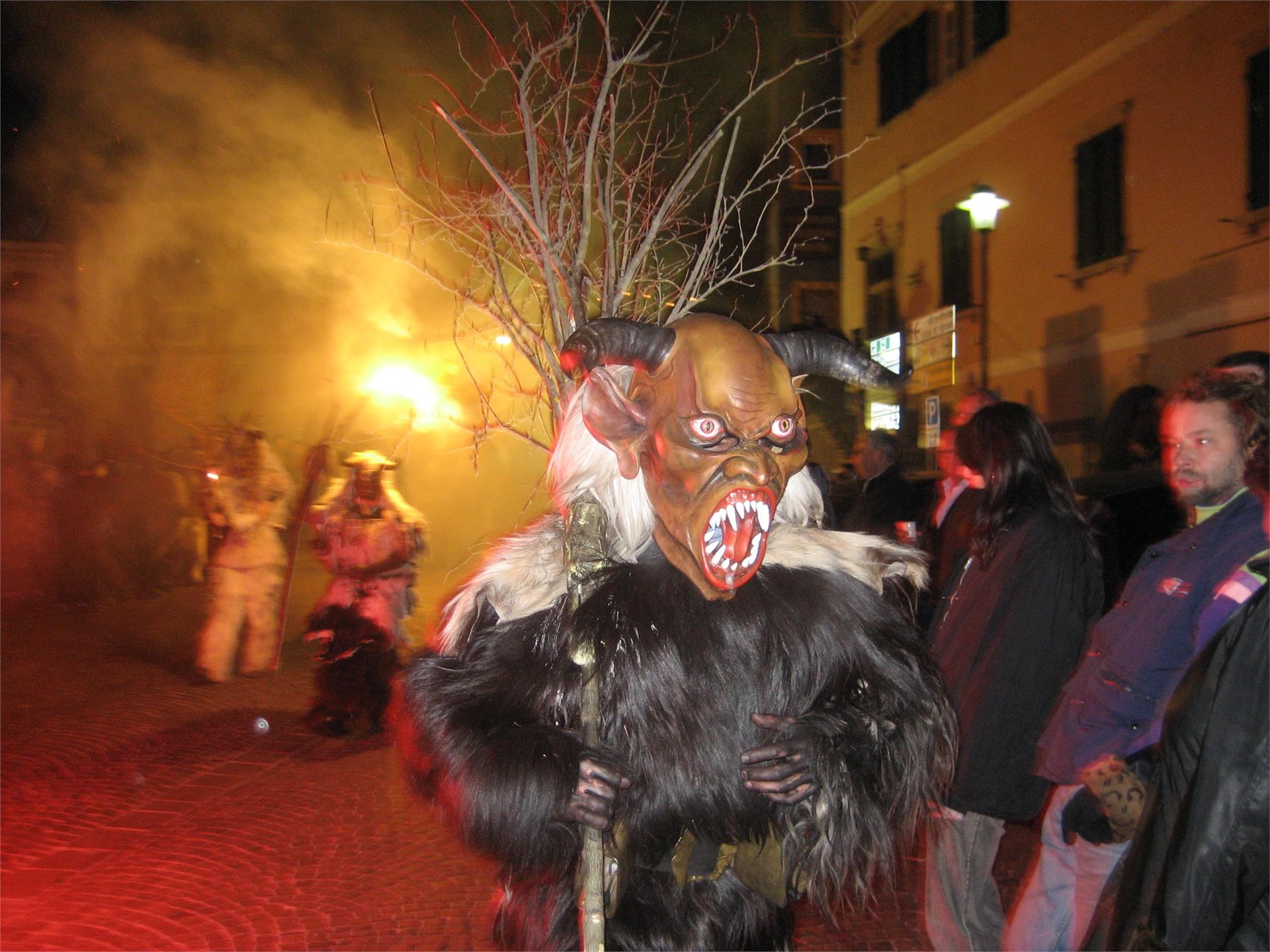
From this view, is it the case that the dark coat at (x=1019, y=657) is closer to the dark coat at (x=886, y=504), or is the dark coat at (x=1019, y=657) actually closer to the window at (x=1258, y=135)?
the dark coat at (x=886, y=504)

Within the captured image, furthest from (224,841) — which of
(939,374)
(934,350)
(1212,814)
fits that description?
(934,350)

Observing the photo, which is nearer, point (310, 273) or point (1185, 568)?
point (1185, 568)

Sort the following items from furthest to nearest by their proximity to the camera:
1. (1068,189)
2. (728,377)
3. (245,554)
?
(1068,189) → (245,554) → (728,377)

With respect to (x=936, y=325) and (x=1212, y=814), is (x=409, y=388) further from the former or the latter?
(x=1212, y=814)

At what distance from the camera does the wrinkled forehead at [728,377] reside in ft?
6.77

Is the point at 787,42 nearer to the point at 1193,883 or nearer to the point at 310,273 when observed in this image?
the point at 310,273

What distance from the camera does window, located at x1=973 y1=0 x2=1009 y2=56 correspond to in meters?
12.9

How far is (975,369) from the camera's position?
544 inches

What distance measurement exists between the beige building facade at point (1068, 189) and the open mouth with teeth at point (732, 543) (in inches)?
253

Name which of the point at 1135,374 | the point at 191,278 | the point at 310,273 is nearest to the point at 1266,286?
the point at 1135,374

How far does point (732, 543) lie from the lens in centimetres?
197

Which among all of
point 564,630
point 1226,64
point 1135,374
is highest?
point 1226,64

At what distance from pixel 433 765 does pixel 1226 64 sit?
10.7 metres

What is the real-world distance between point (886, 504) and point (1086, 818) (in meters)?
3.29
